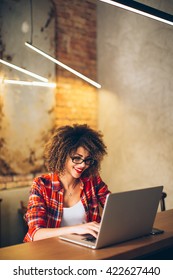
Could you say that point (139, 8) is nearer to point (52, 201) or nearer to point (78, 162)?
point (78, 162)

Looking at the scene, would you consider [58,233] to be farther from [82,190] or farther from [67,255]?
[82,190]

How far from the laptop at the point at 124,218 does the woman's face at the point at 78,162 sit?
21.9 inches

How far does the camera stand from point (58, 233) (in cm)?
218

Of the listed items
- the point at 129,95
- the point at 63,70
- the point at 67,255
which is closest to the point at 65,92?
the point at 63,70

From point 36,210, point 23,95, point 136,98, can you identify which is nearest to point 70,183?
point 36,210

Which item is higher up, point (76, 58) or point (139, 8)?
point (76, 58)

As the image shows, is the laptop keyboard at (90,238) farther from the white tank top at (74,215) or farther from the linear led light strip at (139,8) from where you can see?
the linear led light strip at (139,8)

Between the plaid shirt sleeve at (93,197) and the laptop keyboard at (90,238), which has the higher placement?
the plaid shirt sleeve at (93,197)

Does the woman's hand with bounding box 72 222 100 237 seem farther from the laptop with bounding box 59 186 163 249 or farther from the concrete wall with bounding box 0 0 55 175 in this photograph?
the concrete wall with bounding box 0 0 55 175

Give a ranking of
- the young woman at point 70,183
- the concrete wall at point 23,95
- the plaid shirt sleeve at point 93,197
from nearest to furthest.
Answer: the young woman at point 70,183 → the plaid shirt sleeve at point 93,197 → the concrete wall at point 23,95

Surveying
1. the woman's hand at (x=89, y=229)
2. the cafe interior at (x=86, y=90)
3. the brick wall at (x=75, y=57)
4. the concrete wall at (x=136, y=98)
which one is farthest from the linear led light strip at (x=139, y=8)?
the brick wall at (x=75, y=57)

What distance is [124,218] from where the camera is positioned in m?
1.91

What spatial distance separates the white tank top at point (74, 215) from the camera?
8.39ft

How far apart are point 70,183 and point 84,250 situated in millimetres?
862
